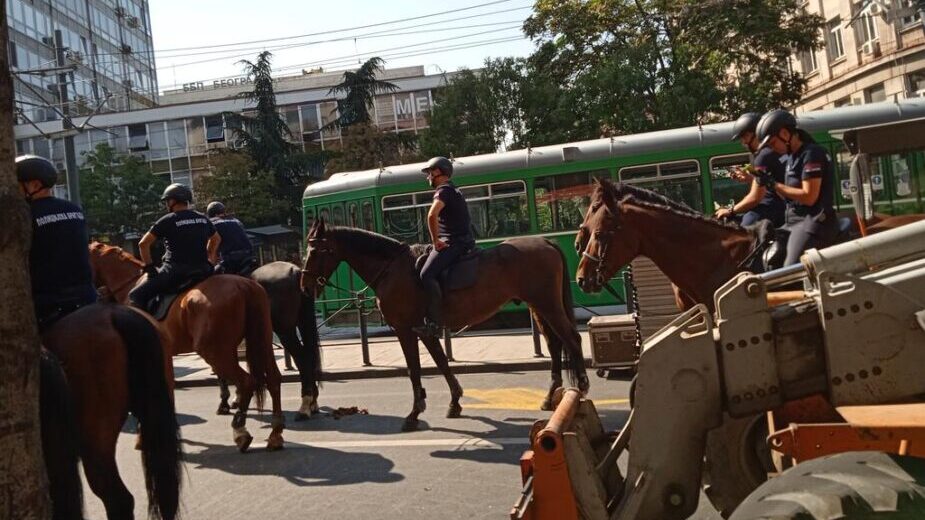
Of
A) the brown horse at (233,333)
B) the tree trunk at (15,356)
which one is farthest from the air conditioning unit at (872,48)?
the tree trunk at (15,356)

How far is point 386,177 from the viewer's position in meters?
19.1

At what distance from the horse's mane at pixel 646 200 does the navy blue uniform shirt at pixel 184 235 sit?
3929mm

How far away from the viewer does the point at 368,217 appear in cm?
1930

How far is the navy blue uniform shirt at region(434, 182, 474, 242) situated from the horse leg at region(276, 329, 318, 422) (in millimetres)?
2402

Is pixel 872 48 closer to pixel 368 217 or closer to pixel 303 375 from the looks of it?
pixel 368 217

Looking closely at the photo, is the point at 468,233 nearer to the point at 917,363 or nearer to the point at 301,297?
the point at 301,297

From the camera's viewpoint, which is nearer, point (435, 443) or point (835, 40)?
point (435, 443)

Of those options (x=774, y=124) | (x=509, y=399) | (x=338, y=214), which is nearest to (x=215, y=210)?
(x=509, y=399)

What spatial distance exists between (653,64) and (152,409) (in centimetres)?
2244

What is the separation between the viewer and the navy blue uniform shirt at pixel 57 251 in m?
5.44

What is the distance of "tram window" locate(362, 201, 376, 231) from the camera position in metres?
19.2

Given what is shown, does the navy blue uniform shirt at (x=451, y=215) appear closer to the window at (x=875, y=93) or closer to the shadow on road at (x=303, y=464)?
the shadow on road at (x=303, y=464)

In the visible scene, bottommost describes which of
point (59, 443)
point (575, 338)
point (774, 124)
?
point (575, 338)

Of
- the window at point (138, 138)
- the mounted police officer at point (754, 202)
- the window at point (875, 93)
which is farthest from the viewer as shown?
the window at point (138, 138)
